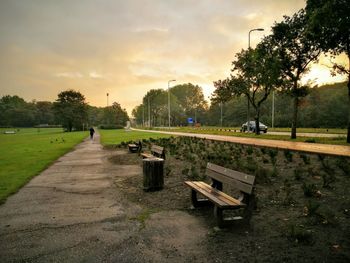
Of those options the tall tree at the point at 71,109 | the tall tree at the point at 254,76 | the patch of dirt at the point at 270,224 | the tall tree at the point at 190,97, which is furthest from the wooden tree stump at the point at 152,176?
the tall tree at the point at 190,97

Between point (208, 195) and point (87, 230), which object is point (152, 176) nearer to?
point (208, 195)

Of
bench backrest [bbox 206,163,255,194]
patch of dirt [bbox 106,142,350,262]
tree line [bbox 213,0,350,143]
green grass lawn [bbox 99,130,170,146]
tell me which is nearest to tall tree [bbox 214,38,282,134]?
tree line [bbox 213,0,350,143]

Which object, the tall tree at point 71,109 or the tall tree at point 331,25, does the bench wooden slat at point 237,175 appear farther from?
the tall tree at point 71,109

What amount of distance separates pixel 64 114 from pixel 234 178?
8859 cm

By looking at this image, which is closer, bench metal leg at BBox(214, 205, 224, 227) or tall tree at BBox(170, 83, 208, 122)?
bench metal leg at BBox(214, 205, 224, 227)

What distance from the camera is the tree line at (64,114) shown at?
90.2 metres

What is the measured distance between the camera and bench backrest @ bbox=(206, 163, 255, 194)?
→ 5227 millimetres

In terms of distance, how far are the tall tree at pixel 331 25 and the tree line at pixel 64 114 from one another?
79592 millimetres

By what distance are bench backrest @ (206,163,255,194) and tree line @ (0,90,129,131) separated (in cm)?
8741

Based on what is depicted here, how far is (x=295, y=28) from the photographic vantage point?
70.8 feet

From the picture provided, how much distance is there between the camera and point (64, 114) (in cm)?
8819

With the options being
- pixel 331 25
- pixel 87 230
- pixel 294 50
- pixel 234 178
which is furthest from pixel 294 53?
pixel 87 230

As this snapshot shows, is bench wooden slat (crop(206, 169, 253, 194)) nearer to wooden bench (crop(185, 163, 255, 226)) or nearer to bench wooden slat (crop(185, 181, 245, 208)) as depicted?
wooden bench (crop(185, 163, 255, 226))

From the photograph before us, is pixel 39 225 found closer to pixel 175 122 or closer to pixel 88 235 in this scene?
pixel 88 235
